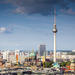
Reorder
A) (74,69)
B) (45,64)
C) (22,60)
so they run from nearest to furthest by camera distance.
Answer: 1. (74,69)
2. (45,64)
3. (22,60)

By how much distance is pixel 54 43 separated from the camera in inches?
2194

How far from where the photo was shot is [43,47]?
4636 inches

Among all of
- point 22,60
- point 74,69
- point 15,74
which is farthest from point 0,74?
point 22,60

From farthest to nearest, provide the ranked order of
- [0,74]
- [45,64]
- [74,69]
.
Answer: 1. [45,64]
2. [74,69]
3. [0,74]

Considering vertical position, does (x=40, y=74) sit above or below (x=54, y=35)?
below

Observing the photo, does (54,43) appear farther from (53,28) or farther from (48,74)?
(48,74)

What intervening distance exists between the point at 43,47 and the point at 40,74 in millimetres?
80737

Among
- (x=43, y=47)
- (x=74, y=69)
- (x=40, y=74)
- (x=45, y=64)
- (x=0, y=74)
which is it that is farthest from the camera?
(x=43, y=47)

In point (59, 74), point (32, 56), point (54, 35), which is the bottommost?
point (59, 74)

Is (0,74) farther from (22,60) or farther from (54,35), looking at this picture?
(22,60)

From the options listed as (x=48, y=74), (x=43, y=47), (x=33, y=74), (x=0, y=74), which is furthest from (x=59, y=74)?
(x=43, y=47)

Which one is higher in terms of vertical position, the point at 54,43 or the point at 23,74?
the point at 54,43

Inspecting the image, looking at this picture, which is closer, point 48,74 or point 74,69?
point 48,74

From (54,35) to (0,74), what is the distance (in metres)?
24.8
